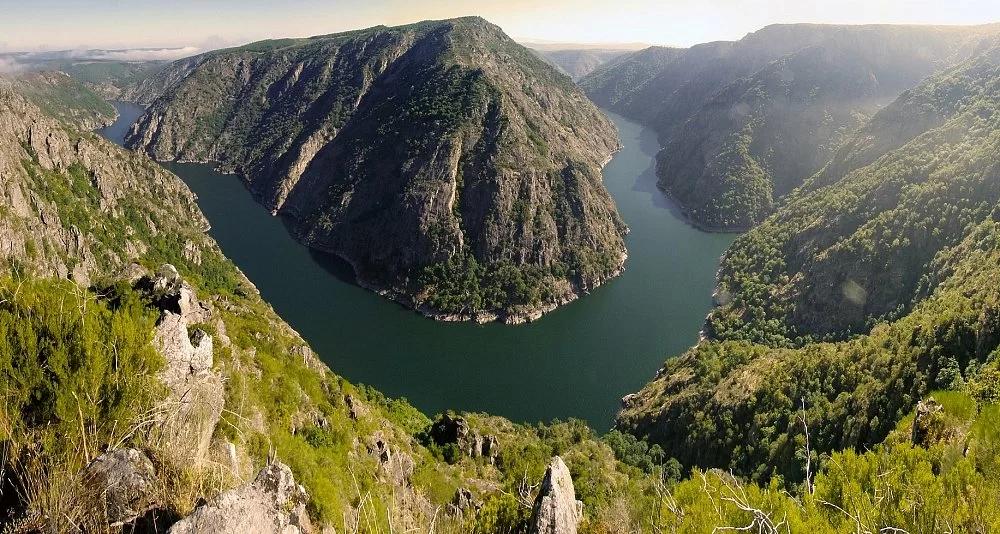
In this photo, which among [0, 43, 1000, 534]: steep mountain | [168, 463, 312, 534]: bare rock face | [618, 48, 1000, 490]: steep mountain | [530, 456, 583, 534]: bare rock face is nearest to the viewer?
[168, 463, 312, 534]: bare rock face

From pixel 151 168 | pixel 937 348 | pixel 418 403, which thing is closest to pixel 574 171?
pixel 418 403

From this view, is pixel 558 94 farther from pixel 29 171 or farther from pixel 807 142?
pixel 29 171

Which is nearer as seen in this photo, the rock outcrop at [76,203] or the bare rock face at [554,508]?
the bare rock face at [554,508]

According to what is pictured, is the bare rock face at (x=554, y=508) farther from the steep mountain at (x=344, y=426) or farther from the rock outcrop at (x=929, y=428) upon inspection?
the rock outcrop at (x=929, y=428)

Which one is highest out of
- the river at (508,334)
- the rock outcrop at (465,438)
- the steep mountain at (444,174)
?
the steep mountain at (444,174)

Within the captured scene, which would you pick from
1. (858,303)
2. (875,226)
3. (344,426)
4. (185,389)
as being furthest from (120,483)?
(875,226)

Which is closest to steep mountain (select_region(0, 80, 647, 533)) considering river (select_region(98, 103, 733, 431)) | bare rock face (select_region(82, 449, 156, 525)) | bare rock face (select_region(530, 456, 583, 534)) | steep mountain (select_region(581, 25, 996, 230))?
bare rock face (select_region(82, 449, 156, 525))

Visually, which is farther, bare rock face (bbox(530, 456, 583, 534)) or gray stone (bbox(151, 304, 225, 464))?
bare rock face (bbox(530, 456, 583, 534))

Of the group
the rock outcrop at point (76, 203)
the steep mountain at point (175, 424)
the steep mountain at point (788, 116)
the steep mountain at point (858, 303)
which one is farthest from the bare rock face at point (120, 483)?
the steep mountain at point (788, 116)

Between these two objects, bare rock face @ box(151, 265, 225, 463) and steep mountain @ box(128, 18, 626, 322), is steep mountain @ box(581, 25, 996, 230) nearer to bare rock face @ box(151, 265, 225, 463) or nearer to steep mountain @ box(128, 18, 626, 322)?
steep mountain @ box(128, 18, 626, 322)
